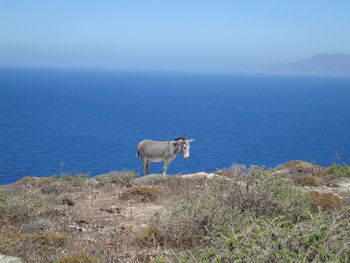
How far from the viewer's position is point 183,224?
28.3 feet

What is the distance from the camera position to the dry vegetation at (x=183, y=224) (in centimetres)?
555

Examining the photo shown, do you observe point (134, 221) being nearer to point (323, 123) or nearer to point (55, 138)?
point (55, 138)

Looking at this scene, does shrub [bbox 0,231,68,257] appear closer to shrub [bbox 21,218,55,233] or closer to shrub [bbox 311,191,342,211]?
shrub [bbox 21,218,55,233]

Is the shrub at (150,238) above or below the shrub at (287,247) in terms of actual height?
below

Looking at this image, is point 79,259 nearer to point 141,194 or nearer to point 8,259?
point 8,259

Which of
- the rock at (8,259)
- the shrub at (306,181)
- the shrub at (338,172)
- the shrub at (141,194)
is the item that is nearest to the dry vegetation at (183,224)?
the shrub at (141,194)

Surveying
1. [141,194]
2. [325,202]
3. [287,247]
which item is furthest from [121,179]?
[287,247]

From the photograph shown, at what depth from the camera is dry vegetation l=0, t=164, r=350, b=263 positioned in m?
5.55

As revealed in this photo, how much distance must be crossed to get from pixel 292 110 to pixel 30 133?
90993 millimetres

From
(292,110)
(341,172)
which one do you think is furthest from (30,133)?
(292,110)

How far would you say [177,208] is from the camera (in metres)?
8.97

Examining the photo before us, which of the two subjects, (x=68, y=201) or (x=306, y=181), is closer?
(x=68, y=201)

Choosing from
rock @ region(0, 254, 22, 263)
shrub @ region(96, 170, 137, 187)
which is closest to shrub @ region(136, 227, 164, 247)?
rock @ region(0, 254, 22, 263)

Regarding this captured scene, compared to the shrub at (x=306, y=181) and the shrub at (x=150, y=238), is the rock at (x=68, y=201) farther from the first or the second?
the shrub at (x=306, y=181)
